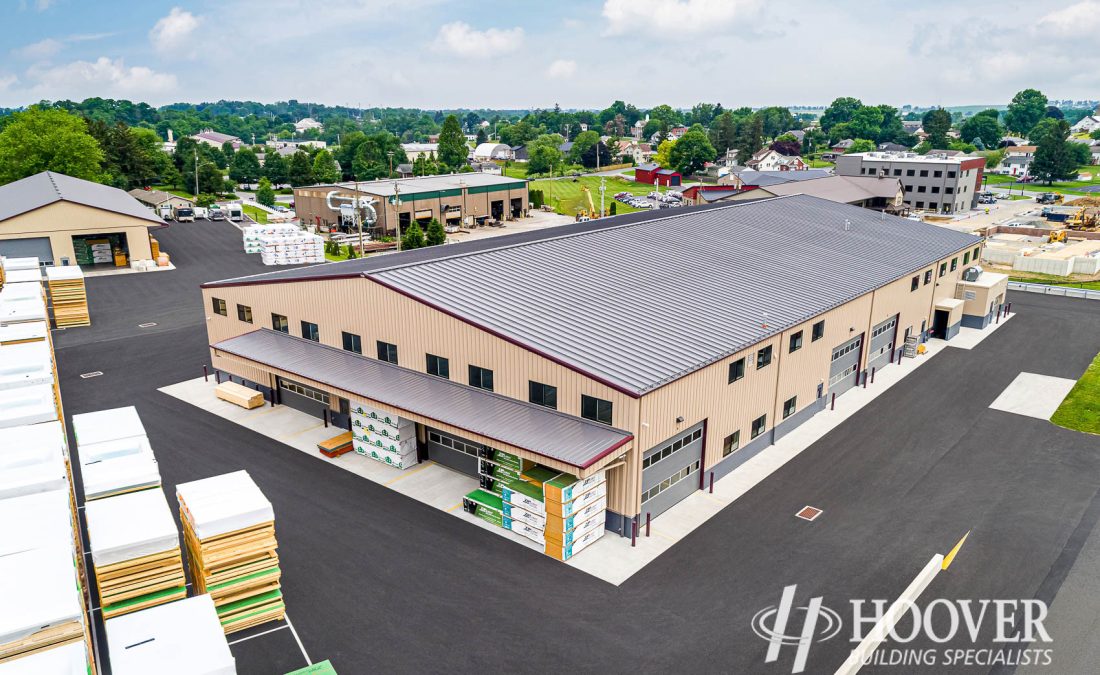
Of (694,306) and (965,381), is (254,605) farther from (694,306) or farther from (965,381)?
(965,381)

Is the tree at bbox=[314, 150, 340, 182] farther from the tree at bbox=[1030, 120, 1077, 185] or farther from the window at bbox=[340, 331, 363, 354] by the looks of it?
the tree at bbox=[1030, 120, 1077, 185]

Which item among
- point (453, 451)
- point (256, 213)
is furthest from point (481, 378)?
point (256, 213)

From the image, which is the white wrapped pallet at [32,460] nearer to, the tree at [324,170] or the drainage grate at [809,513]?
the drainage grate at [809,513]

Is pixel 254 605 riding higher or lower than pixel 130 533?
lower

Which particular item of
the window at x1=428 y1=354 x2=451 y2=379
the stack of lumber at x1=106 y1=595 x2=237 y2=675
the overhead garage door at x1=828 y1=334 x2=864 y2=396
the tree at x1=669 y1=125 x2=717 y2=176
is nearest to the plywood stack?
the window at x1=428 y1=354 x2=451 y2=379

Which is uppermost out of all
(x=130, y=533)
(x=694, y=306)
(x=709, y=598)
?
(x=694, y=306)

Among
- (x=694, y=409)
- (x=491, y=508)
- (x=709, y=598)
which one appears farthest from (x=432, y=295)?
(x=709, y=598)

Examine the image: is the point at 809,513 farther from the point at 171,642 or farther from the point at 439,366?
the point at 171,642

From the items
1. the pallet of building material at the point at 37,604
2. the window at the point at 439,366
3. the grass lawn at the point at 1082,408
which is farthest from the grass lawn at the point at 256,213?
the grass lawn at the point at 1082,408
